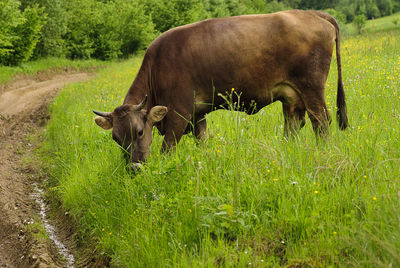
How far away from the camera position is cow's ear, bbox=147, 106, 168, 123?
5133 mm

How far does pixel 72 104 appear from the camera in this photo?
10.6m

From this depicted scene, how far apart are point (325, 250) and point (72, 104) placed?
8.97 m

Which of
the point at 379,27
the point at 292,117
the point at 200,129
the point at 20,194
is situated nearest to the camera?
the point at 292,117

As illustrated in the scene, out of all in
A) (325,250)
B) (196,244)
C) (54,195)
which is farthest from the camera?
(54,195)

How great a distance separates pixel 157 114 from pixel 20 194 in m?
2.52

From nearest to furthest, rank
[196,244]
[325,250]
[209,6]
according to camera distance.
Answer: [325,250] < [196,244] < [209,6]

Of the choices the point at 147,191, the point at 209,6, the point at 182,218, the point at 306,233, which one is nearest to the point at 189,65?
the point at 147,191

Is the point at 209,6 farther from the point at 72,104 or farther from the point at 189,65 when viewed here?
the point at 189,65

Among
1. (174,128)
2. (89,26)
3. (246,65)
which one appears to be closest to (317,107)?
(246,65)

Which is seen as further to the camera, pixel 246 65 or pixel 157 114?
pixel 246 65

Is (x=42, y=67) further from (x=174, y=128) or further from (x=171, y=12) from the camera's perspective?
(x=174, y=128)

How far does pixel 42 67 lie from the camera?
23281 mm

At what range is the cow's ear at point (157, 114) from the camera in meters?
5.13

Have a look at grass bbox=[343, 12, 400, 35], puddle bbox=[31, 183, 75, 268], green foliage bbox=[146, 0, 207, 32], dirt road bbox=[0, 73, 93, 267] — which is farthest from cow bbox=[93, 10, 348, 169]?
green foliage bbox=[146, 0, 207, 32]
